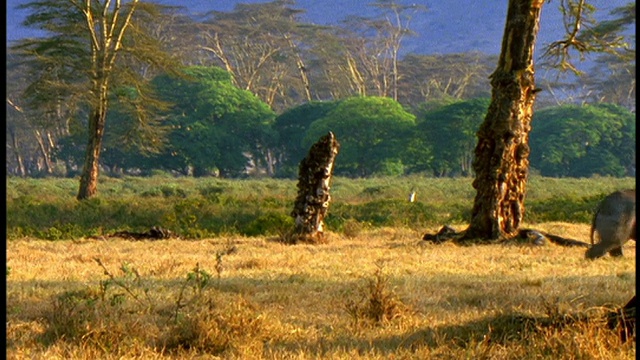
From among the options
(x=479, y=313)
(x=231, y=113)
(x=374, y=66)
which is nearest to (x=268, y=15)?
(x=374, y=66)

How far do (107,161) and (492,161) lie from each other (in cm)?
5050

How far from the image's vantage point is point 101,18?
29.5 metres

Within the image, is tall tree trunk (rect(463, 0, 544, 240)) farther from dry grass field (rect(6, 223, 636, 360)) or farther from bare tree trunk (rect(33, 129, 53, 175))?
bare tree trunk (rect(33, 129, 53, 175))

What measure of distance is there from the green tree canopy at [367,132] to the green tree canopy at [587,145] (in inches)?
443

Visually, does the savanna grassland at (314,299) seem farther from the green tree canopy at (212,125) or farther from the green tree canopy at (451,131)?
the green tree canopy at (212,125)

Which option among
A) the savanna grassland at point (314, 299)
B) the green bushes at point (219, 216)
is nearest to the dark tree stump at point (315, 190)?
the savanna grassland at point (314, 299)

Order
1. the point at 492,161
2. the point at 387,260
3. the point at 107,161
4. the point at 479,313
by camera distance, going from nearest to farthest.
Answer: the point at 479,313
the point at 387,260
the point at 492,161
the point at 107,161

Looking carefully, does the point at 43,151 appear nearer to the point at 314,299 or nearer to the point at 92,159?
the point at 92,159

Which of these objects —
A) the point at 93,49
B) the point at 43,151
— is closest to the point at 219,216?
the point at 93,49

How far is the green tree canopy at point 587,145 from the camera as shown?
204 feet

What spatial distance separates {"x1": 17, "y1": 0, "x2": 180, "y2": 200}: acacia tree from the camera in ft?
95.6

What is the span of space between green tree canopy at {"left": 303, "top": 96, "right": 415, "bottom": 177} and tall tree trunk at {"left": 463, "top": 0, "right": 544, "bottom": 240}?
41.1m

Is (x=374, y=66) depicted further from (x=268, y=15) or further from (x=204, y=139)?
(x=204, y=139)

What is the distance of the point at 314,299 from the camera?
→ 812cm
